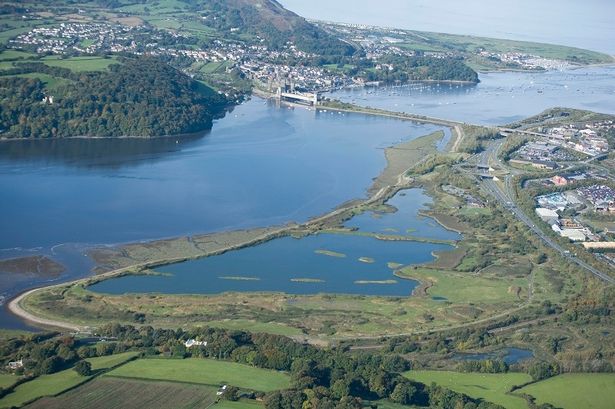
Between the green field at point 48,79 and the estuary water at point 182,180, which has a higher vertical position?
the green field at point 48,79

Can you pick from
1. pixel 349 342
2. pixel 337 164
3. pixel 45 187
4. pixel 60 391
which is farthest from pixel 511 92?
pixel 60 391

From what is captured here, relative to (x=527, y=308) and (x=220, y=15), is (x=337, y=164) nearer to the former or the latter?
(x=527, y=308)

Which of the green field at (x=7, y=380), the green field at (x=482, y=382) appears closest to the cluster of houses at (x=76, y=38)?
the green field at (x=7, y=380)

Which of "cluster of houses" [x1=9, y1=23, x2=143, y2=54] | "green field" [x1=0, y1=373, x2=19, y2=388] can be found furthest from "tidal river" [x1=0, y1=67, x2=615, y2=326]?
"cluster of houses" [x1=9, y1=23, x2=143, y2=54]

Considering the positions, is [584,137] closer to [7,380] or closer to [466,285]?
[466,285]

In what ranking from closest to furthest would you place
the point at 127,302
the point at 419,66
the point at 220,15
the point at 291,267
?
the point at 127,302 → the point at 291,267 → the point at 419,66 → the point at 220,15

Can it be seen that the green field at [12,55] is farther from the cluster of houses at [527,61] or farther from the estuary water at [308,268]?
the cluster of houses at [527,61]
